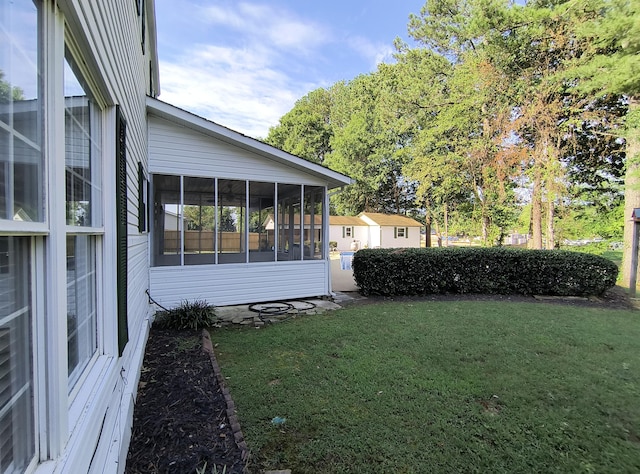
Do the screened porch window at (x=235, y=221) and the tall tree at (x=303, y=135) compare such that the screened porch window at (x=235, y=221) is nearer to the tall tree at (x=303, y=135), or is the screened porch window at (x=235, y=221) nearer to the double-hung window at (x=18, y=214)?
the double-hung window at (x=18, y=214)

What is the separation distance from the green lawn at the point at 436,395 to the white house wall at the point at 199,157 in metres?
3.12

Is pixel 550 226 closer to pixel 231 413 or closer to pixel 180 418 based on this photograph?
pixel 231 413

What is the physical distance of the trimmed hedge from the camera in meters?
8.24

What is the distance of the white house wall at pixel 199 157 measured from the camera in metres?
6.16

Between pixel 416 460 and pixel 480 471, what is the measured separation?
0.42 metres

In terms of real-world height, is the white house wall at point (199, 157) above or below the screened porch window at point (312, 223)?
above

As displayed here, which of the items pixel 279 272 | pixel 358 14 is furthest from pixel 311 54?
pixel 279 272

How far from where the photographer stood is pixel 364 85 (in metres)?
28.2

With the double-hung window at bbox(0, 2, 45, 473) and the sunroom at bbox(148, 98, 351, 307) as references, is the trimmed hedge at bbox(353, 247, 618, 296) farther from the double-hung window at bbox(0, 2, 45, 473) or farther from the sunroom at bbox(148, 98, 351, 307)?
the double-hung window at bbox(0, 2, 45, 473)

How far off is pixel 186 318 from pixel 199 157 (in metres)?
3.01

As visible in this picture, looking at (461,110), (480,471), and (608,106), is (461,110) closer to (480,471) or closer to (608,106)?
(608,106)

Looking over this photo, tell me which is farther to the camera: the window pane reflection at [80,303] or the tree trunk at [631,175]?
the tree trunk at [631,175]

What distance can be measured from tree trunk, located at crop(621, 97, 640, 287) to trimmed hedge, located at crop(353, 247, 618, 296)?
2.74m

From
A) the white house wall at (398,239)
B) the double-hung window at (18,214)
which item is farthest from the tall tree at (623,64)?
the white house wall at (398,239)
